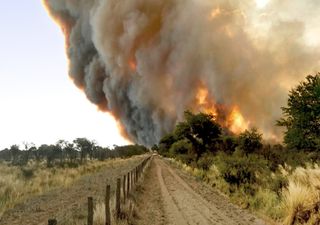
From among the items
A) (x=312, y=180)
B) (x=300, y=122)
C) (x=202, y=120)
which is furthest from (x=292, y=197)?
(x=202, y=120)

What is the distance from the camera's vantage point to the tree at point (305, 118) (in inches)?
1201

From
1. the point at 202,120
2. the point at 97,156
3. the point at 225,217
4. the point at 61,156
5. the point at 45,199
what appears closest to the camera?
the point at 225,217

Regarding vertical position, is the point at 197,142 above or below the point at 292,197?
above

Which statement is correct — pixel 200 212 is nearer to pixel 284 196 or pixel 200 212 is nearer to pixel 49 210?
pixel 284 196

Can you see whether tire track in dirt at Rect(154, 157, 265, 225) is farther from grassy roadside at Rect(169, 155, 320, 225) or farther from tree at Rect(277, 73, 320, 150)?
tree at Rect(277, 73, 320, 150)

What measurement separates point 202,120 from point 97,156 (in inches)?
2719

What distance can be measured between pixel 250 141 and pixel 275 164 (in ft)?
68.9

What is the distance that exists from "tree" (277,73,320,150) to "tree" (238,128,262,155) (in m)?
20.8

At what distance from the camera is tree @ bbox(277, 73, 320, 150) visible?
30516 mm

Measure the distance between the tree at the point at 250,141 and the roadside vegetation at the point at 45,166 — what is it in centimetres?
1789

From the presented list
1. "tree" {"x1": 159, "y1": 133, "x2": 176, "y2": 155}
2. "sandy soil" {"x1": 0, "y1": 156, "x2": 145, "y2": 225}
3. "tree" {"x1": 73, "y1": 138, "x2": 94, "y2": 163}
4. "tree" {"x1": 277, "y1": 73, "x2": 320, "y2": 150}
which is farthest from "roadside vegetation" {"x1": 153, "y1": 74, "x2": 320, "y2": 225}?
"tree" {"x1": 73, "y1": 138, "x2": 94, "y2": 163}

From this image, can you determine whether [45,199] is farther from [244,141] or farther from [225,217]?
[244,141]

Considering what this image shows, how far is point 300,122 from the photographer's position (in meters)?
31.1

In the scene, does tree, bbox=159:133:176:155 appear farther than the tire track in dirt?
Yes
